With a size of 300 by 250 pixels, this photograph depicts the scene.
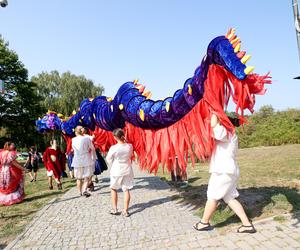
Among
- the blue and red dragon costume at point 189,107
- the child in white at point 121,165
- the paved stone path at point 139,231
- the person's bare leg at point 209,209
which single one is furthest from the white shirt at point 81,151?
the person's bare leg at point 209,209

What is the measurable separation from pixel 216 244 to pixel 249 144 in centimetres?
1869

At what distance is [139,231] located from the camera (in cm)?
461

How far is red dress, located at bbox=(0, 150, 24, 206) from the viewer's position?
7.37 meters

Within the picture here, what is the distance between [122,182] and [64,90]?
26.3 m

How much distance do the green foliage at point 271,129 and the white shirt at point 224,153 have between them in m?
15.4

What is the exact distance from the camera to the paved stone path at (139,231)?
3.84 metres

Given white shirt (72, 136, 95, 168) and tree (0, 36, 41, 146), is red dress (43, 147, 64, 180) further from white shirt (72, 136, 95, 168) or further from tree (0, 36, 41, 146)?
tree (0, 36, 41, 146)

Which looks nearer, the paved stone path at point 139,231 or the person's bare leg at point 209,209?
the paved stone path at point 139,231

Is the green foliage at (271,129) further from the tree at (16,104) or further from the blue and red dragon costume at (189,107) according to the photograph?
the tree at (16,104)

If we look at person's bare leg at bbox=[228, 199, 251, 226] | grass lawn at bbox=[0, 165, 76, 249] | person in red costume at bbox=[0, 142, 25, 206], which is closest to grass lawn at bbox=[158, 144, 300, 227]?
person's bare leg at bbox=[228, 199, 251, 226]

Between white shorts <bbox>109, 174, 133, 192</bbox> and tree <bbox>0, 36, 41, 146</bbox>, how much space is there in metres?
22.7

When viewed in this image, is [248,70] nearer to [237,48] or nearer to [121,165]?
[237,48]

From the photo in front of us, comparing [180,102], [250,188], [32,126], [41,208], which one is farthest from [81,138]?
[32,126]

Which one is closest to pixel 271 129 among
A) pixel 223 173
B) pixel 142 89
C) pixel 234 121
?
pixel 142 89
